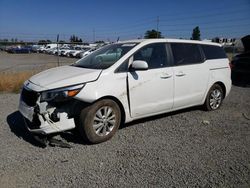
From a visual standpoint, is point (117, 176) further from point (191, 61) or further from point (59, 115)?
point (191, 61)

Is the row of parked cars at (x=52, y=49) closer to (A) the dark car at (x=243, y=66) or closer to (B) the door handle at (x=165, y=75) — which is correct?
(A) the dark car at (x=243, y=66)

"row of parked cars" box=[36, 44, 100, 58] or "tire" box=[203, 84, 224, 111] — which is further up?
"row of parked cars" box=[36, 44, 100, 58]

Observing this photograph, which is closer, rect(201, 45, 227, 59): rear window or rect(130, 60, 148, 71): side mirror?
rect(130, 60, 148, 71): side mirror

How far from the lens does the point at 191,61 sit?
5570mm

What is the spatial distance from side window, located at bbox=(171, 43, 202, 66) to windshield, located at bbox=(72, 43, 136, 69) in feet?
3.14

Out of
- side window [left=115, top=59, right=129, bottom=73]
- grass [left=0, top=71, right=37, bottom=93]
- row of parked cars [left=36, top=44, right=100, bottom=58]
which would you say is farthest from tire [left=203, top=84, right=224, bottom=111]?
row of parked cars [left=36, top=44, right=100, bottom=58]

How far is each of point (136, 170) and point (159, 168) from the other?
32 centimetres

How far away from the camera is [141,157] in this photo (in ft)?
12.5

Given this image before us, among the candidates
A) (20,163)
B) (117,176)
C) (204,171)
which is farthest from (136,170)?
(20,163)

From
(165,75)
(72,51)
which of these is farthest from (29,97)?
(72,51)

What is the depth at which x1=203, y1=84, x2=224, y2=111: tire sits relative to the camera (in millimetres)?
6070

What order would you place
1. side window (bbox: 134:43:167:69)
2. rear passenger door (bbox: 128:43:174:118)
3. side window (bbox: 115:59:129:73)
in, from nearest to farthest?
side window (bbox: 115:59:129:73)
rear passenger door (bbox: 128:43:174:118)
side window (bbox: 134:43:167:69)

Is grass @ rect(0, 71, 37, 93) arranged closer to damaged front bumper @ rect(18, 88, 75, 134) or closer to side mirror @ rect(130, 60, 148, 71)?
damaged front bumper @ rect(18, 88, 75, 134)

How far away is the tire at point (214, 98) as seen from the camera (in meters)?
6.07
